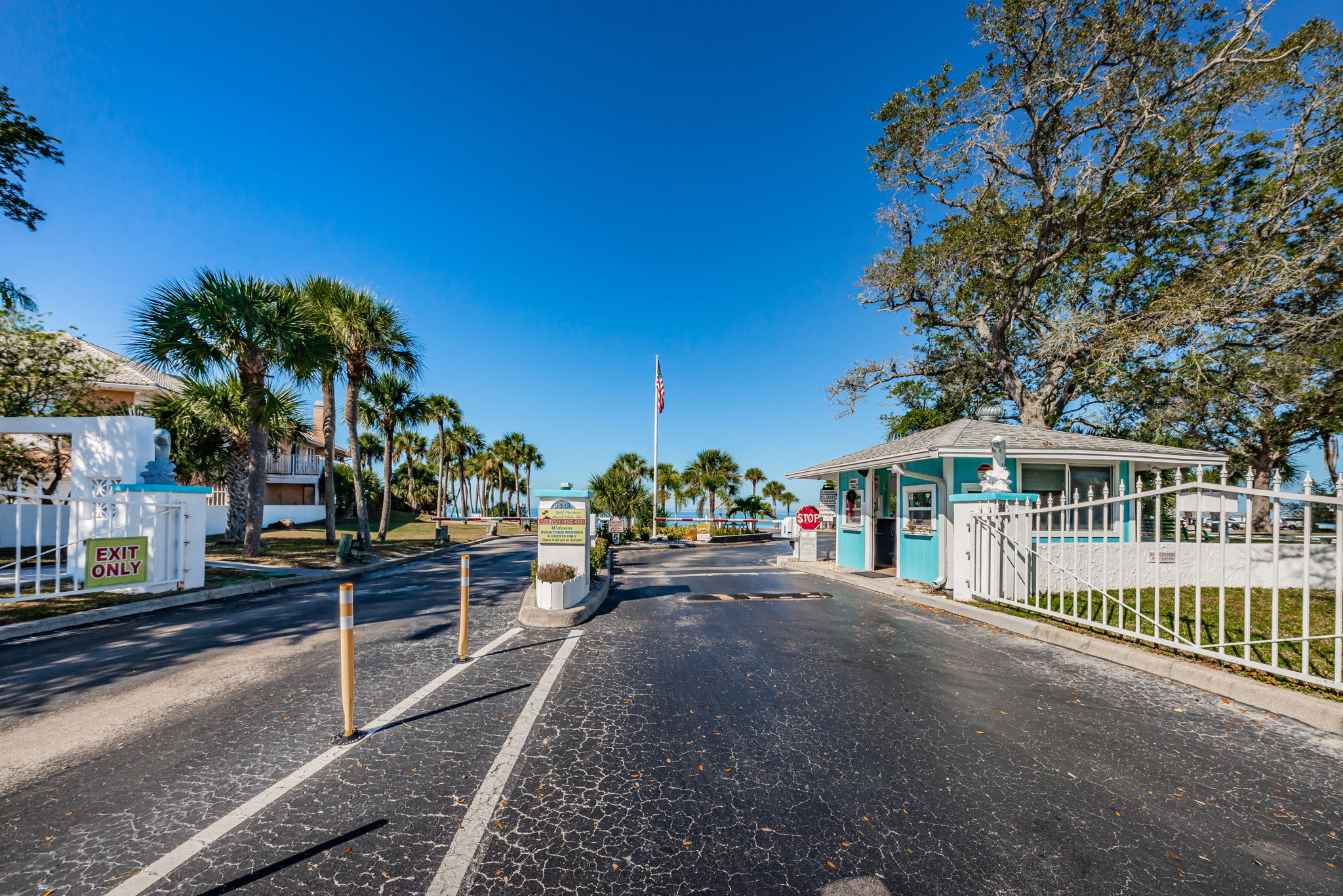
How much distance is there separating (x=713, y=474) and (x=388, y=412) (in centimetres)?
2101

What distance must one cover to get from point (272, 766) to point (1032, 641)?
27.0 ft

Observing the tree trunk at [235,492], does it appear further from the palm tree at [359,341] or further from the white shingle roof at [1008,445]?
the white shingle roof at [1008,445]


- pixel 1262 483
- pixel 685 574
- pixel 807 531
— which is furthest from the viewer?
pixel 1262 483

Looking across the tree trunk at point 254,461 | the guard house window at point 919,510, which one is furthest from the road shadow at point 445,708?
the tree trunk at point 254,461

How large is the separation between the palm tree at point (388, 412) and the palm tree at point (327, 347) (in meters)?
3.13

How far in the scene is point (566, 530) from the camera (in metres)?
8.35

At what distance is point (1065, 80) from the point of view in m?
15.3

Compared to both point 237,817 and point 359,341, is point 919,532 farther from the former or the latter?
point 359,341

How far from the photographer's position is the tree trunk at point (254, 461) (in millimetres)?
14711

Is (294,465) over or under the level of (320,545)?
over

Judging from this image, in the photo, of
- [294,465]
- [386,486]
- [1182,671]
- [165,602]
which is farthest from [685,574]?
[294,465]

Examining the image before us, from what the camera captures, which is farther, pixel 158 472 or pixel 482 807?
pixel 158 472

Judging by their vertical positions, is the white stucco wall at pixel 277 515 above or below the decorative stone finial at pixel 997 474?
below

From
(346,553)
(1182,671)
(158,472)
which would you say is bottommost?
(346,553)
